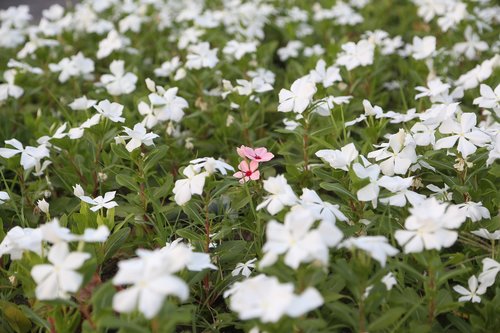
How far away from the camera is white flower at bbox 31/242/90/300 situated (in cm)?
136

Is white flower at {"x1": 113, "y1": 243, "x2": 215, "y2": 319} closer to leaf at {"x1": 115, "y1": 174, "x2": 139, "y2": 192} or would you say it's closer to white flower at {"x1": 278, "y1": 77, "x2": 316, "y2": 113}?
leaf at {"x1": 115, "y1": 174, "x2": 139, "y2": 192}

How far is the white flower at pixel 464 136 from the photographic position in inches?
77.5

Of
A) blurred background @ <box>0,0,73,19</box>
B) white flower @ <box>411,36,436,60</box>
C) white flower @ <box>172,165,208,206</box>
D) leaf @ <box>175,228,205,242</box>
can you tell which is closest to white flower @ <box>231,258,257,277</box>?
leaf @ <box>175,228,205,242</box>

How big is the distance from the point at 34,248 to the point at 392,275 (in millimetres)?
958

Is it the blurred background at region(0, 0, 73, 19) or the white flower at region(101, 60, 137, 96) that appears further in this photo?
the blurred background at region(0, 0, 73, 19)

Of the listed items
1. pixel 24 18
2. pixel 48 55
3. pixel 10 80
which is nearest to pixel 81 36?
pixel 24 18

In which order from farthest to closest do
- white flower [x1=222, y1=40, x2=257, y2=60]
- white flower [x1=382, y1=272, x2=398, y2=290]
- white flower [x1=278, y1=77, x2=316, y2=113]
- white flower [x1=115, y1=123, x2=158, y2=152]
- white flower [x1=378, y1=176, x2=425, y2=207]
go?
white flower [x1=222, y1=40, x2=257, y2=60] < white flower [x1=278, y1=77, x2=316, y2=113] < white flower [x1=115, y1=123, x2=158, y2=152] < white flower [x1=378, y1=176, x2=425, y2=207] < white flower [x1=382, y1=272, x2=398, y2=290]

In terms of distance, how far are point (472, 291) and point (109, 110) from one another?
1464 millimetres

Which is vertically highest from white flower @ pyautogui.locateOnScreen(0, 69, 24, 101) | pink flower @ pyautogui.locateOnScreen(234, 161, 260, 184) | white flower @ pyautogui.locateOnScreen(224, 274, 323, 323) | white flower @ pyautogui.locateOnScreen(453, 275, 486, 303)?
white flower @ pyautogui.locateOnScreen(224, 274, 323, 323)

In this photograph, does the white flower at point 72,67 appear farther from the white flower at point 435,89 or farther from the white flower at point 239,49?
the white flower at point 435,89

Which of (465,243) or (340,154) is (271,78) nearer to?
(340,154)

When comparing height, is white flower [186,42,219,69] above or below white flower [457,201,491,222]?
below

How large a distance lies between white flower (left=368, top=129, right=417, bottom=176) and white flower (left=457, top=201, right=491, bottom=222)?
0.21 metres

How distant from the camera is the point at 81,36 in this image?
4375 millimetres
